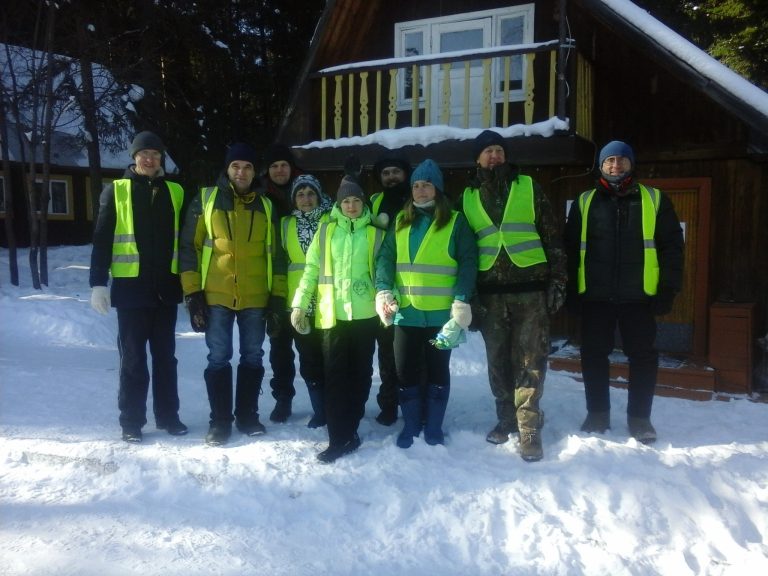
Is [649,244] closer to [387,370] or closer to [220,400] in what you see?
[387,370]

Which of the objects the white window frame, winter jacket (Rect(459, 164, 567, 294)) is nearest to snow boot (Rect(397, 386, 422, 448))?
winter jacket (Rect(459, 164, 567, 294))

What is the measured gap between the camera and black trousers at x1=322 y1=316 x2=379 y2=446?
11.9 ft

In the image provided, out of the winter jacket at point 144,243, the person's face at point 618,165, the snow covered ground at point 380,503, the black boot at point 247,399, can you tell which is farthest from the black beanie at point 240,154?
the person's face at point 618,165

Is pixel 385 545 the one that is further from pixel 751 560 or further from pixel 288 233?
pixel 288 233

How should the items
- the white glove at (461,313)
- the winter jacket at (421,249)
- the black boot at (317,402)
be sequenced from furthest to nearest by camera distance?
1. the black boot at (317,402)
2. the winter jacket at (421,249)
3. the white glove at (461,313)

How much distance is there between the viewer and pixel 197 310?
376cm

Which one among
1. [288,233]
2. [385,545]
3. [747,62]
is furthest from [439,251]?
[747,62]

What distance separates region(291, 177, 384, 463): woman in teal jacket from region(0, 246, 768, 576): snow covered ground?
28 cm

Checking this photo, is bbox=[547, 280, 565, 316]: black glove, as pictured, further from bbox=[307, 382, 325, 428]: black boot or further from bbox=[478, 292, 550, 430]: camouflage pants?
bbox=[307, 382, 325, 428]: black boot

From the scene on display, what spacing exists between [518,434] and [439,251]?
4.33 feet

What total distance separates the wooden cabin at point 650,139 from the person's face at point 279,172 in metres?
2.88

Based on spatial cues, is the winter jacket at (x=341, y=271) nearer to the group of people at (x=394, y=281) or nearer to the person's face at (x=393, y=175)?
the group of people at (x=394, y=281)

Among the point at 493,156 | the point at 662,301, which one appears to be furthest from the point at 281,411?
the point at 662,301

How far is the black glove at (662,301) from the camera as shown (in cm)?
375
